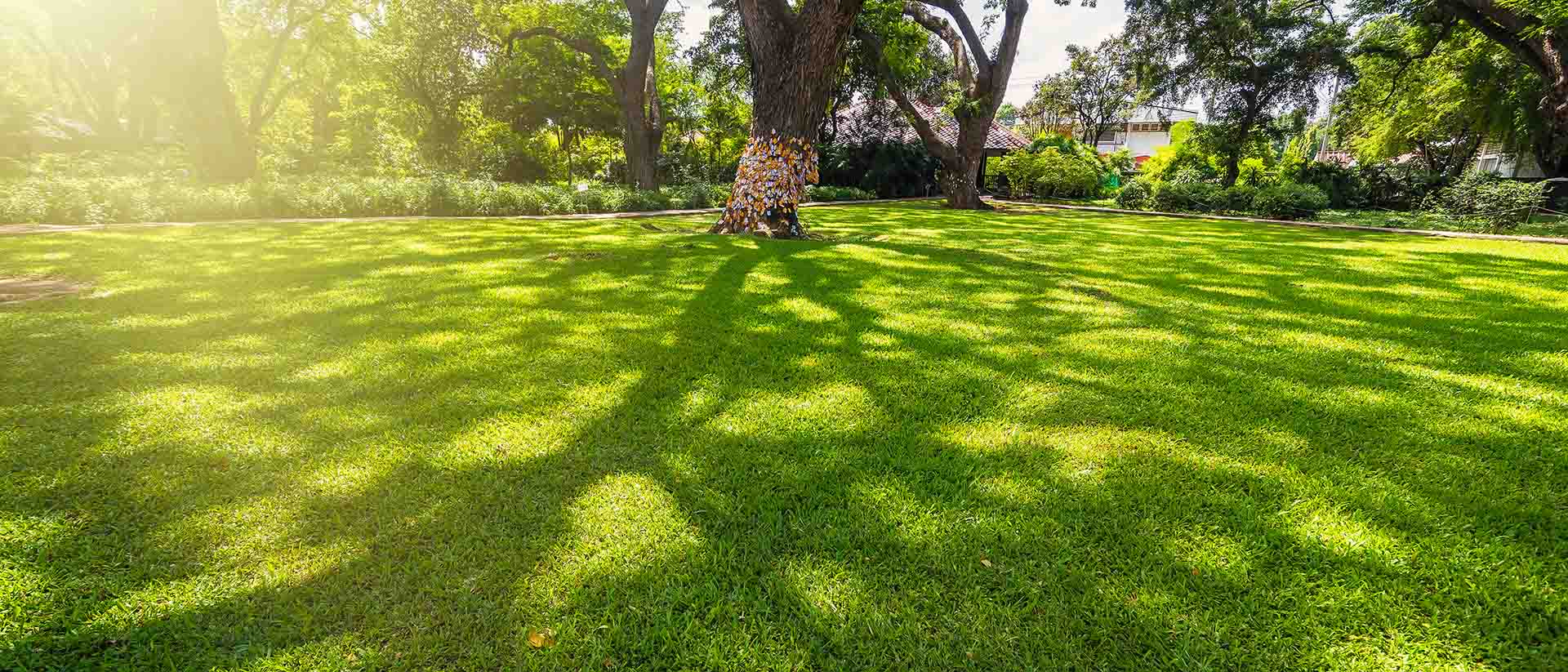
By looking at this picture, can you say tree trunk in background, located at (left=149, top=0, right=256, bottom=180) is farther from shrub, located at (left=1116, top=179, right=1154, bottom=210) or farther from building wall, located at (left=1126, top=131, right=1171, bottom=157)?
building wall, located at (left=1126, top=131, right=1171, bottom=157)

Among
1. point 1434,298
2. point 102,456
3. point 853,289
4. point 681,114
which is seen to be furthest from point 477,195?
point 681,114

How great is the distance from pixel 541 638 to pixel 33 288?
640 centimetres

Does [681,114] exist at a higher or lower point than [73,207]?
higher

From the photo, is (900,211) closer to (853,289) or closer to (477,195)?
(477,195)

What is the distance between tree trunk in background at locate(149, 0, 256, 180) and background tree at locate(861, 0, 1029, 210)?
15.3 metres

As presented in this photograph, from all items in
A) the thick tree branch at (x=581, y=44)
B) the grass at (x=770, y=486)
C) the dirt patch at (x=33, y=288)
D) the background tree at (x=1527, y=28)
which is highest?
the thick tree branch at (x=581, y=44)

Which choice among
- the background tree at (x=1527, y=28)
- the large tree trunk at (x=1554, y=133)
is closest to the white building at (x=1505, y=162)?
the large tree trunk at (x=1554, y=133)

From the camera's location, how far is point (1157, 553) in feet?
6.32

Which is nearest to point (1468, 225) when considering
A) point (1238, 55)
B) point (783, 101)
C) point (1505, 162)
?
point (1238, 55)

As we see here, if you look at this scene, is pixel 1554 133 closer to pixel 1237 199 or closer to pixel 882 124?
pixel 1237 199

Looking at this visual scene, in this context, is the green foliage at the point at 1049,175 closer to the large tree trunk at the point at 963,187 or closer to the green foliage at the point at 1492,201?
the large tree trunk at the point at 963,187

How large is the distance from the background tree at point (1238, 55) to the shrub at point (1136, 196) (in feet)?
12.4

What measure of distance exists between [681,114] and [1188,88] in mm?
22671

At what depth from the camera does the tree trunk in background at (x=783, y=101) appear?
8.93 m
